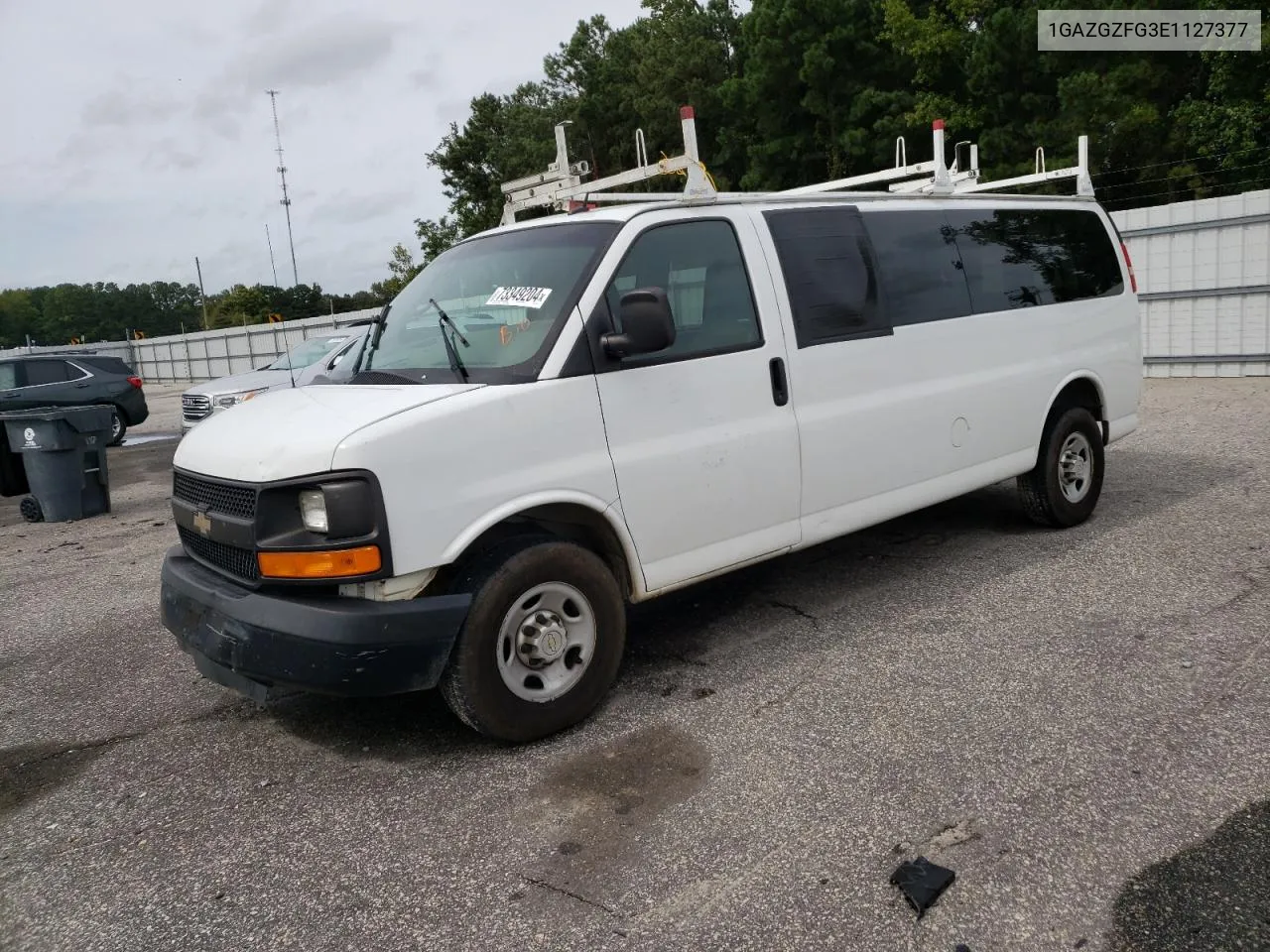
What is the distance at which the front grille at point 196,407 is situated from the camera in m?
14.5

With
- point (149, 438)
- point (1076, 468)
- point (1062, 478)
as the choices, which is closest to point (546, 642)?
point (1062, 478)

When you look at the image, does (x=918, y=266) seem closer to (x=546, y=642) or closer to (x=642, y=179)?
(x=642, y=179)

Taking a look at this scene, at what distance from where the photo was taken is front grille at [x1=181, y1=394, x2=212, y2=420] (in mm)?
14539

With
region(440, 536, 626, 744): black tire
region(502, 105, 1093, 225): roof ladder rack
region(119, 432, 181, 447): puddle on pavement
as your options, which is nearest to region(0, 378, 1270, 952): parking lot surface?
region(440, 536, 626, 744): black tire

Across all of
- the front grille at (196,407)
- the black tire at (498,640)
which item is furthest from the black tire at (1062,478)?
the front grille at (196,407)

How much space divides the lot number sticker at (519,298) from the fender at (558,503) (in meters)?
0.82

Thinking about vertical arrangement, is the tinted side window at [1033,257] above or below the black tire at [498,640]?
above

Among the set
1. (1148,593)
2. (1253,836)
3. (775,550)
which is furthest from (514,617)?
(1148,593)

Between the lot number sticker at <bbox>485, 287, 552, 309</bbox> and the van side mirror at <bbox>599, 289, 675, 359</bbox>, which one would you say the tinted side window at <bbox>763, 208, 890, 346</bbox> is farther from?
the lot number sticker at <bbox>485, 287, 552, 309</bbox>

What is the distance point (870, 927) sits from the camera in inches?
107

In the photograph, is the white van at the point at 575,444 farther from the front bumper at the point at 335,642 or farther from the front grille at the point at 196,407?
the front grille at the point at 196,407

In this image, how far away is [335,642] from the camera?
3492 mm

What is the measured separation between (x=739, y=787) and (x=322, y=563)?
5.40 feet

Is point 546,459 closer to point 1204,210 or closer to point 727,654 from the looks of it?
point 727,654
